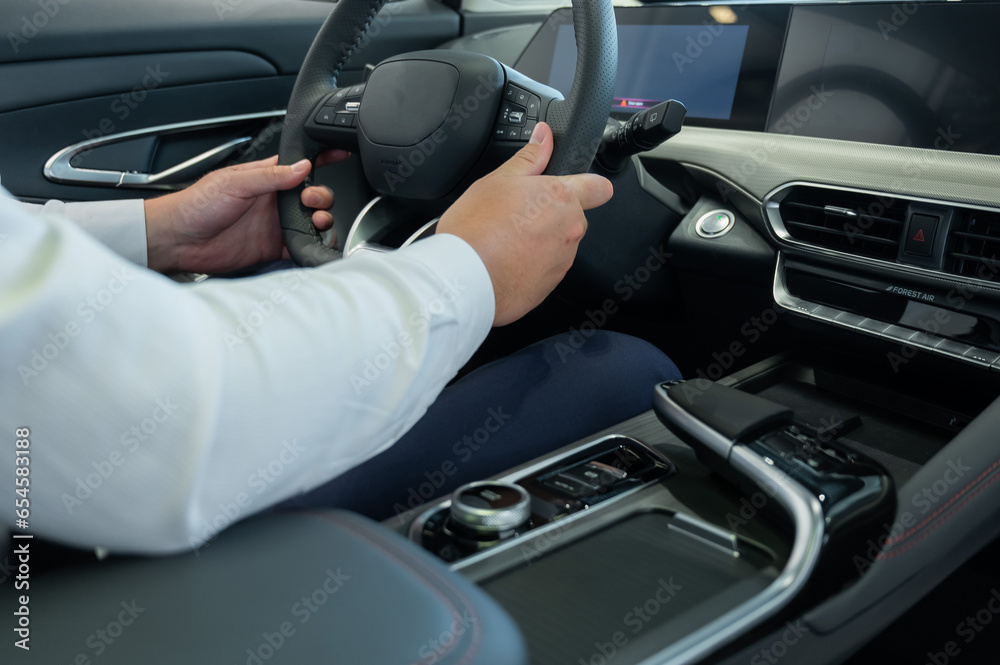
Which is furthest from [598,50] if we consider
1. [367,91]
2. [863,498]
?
[863,498]

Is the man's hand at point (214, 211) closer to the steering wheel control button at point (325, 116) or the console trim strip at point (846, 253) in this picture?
the steering wheel control button at point (325, 116)

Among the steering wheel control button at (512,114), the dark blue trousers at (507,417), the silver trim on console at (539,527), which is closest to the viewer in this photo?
the silver trim on console at (539,527)

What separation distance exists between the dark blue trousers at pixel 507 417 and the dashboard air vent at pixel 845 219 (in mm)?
276

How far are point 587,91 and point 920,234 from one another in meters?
0.43

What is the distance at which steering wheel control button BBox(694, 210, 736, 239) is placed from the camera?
3.86 ft

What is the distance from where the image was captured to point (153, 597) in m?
0.41

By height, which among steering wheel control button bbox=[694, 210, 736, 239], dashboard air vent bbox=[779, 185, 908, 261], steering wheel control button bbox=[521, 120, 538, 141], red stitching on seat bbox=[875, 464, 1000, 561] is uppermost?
steering wheel control button bbox=[521, 120, 538, 141]

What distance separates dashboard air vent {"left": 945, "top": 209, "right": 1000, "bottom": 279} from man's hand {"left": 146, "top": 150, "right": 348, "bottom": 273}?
81 cm

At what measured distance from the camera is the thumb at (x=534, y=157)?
0.80 metres

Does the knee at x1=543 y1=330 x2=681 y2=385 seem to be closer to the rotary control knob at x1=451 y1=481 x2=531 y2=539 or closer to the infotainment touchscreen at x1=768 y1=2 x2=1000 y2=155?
the rotary control knob at x1=451 y1=481 x2=531 y2=539

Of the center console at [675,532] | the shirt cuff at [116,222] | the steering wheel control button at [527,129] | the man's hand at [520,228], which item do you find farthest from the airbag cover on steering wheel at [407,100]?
the center console at [675,532]

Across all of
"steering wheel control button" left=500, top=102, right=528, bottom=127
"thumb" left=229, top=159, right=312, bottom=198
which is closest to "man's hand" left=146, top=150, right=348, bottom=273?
"thumb" left=229, top=159, right=312, bottom=198

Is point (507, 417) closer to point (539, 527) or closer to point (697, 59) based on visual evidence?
point (539, 527)

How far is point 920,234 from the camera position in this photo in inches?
36.5
